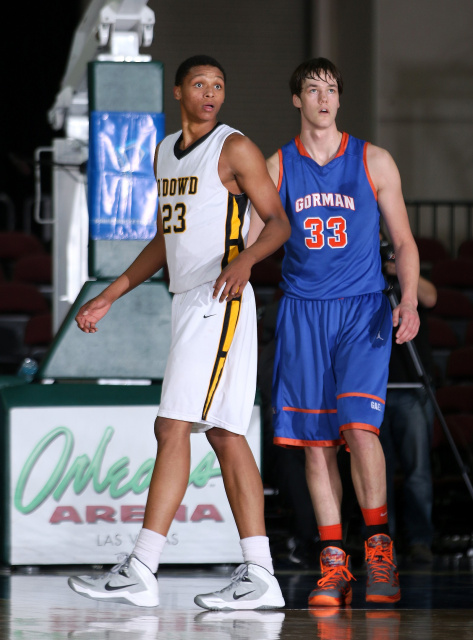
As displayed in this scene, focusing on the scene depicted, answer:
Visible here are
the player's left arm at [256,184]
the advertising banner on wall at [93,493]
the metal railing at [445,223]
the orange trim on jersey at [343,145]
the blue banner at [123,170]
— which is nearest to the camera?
the player's left arm at [256,184]

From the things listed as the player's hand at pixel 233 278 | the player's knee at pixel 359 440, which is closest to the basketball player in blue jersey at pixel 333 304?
the player's knee at pixel 359 440

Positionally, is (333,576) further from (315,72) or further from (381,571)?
(315,72)

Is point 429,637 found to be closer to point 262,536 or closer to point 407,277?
point 262,536

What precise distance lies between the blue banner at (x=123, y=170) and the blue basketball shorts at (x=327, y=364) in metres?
1.15

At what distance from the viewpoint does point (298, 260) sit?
11.9 ft

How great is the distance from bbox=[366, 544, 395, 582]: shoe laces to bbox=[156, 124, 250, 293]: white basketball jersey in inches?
40.5

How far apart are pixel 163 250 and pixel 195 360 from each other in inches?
19.9

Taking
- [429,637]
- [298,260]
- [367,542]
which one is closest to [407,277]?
[298,260]

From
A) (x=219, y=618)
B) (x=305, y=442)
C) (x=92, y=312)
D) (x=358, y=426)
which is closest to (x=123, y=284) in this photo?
(x=92, y=312)

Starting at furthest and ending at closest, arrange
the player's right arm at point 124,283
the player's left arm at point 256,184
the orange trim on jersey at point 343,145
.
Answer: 1. the orange trim on jersey at point 343,145
2. the player's right arm at point 124,283
3. the player's left arm at point 256,184

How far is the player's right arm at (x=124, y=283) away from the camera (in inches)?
139

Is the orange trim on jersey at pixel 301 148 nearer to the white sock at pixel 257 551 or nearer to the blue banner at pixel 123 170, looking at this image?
the blue banner at pixel 123 170

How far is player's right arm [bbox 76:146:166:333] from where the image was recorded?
3539 mm

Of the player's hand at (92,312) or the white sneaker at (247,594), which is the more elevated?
the player's hand at (92,312)
